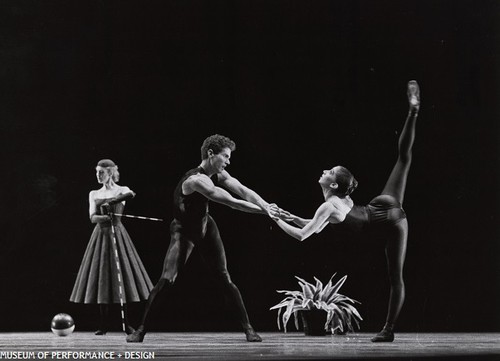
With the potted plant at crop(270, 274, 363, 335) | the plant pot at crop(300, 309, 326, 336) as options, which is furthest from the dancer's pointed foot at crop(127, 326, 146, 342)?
the plant pot at crop(300, 309, 326, 336)

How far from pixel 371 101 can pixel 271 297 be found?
174 cm

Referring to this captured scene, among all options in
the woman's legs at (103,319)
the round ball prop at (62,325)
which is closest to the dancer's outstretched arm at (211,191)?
the woman's legs at (103,319)

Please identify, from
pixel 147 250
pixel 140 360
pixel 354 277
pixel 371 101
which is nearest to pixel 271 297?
pixel 354 277

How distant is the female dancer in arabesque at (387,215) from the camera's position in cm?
486

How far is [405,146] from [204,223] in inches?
55.0

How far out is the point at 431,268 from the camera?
232 inches

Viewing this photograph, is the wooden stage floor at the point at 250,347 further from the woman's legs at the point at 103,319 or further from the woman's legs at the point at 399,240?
the woman's legs at the point at 399,240

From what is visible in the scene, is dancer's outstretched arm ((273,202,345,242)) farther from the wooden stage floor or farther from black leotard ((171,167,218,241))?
the wooden stage floor

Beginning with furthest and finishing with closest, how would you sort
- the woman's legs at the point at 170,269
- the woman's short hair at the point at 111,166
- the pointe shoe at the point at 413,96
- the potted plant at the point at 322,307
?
1. the woman's short hair at the point at 111,166
2. the potted plant at the point at 322,307
3. the pointe shoe at the point at 413,96
4. the woman's legs at the point at 170,269

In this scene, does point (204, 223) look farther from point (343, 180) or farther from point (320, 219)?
point (343, 180)

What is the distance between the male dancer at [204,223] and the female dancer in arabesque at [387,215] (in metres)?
0.38

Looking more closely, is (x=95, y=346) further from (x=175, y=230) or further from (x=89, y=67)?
(x=89, y=67)

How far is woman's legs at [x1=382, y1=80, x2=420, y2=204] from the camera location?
489 cm

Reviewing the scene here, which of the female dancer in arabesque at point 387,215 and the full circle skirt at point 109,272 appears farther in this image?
the full circle skirt at point 109,272
